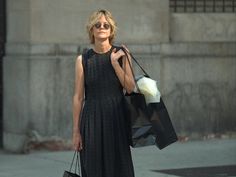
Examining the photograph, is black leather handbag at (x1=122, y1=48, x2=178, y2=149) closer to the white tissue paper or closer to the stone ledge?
the white tissue paper

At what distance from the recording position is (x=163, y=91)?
38.8 ft

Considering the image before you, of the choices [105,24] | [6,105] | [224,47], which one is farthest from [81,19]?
[105,24]

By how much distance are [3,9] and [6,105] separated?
4.84ft

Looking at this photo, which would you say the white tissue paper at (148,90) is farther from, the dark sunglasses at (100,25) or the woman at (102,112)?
the dark sunglasses at (100,25)

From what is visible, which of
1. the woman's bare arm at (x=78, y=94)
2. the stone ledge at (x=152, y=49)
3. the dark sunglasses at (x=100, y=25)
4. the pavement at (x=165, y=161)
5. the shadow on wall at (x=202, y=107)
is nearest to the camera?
the dark sunglasses at (x=100, y=25)

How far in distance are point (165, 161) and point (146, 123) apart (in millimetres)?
4502

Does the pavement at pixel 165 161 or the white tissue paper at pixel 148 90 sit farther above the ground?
the white tissue paper at pixel 148 90

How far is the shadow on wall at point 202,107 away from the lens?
468 inches

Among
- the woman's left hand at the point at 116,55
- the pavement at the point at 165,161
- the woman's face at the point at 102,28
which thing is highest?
the woman's face at the point at 102,28

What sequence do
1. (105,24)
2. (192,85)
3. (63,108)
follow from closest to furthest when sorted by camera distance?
1. (105,24)
2. (63,108)
3. (192,85)

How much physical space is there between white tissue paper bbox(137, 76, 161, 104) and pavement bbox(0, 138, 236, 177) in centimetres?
338

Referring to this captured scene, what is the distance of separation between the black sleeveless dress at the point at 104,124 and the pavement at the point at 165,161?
10.6ft

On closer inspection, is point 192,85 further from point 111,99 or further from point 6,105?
point 111,99

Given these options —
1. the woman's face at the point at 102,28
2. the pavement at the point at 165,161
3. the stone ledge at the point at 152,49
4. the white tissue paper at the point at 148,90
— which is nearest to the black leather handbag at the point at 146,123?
the white tissue paper at the point at 148,90
